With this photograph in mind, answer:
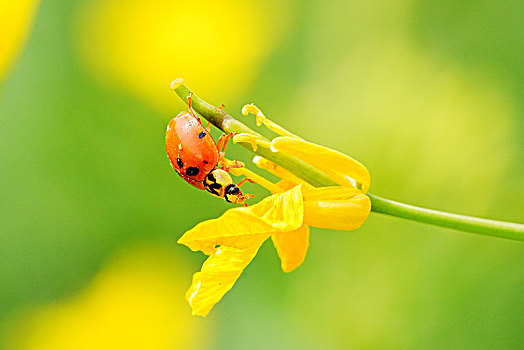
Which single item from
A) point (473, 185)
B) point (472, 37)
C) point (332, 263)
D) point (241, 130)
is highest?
point (472, 37)

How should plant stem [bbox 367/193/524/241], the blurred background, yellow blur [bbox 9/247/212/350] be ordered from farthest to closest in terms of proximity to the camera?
yellow blur [bbox 9/247/212/350] → the blurred background → plant stem [bbox 367/193/524/241]

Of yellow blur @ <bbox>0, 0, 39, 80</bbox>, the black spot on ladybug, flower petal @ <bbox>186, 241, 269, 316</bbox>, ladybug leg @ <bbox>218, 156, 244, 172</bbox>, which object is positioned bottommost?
flower petal @ <bbox>186, 241, 269, 316</bbox>

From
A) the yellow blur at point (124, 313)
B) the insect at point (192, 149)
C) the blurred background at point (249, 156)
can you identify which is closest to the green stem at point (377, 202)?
the insect at point (192, 149)

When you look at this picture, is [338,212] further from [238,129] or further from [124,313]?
[124,313]

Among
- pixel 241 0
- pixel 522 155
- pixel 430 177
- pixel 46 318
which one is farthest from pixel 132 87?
pixel 522 155

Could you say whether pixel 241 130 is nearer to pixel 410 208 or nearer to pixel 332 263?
pixel 410 208

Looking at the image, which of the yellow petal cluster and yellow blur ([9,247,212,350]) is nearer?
the yellow petal cluster

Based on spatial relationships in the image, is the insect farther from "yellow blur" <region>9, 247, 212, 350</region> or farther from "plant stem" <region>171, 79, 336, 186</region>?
"yellow blur" <region>9, 247, 212, 350</region>

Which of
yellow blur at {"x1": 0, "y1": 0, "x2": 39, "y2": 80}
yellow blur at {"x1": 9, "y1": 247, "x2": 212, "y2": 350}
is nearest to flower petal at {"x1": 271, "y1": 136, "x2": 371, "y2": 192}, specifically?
yellow blur at {"x1": 0, "y1": 0, "x2": 39, "y2": 80}
